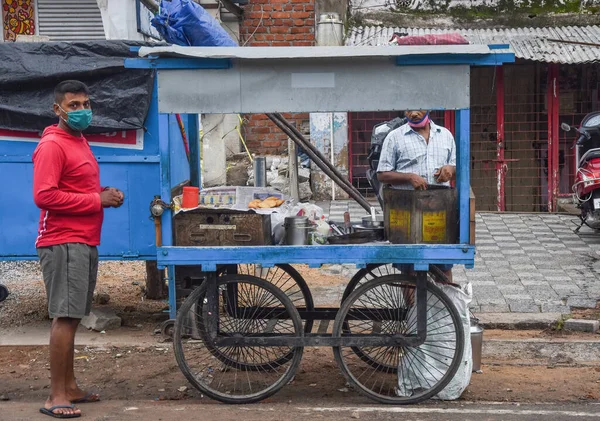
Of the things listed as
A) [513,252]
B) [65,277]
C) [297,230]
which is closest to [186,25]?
[297,230]

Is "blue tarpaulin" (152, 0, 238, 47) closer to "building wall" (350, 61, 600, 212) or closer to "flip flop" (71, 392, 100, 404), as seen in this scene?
"flip flop" (71, 392, 100, 404)

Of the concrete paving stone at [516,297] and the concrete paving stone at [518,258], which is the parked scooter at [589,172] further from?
the concrete paving stone at [516,297]

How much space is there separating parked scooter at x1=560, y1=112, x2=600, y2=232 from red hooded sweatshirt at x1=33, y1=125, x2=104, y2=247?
730 cm

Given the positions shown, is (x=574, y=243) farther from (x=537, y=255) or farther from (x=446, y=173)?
(x=446, y=173)

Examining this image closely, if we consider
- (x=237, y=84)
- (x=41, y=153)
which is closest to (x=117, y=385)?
(x=41, y=153)

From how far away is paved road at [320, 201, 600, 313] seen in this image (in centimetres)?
826

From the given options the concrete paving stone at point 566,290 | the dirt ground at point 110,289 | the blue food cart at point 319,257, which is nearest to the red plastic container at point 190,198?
the blue food cart at point 319,257

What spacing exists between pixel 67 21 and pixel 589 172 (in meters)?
7.19

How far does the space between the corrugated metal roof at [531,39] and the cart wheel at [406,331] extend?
7624 mm

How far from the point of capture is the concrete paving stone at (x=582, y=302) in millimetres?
8102

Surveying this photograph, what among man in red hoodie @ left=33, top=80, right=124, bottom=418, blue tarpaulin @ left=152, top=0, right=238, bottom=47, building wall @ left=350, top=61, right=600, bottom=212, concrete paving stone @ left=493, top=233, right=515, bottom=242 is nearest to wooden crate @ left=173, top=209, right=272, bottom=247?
man in red hoodie @ left=33, top=80, right=124, bottom=418

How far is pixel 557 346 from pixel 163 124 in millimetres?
3656

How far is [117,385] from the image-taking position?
6.30 m

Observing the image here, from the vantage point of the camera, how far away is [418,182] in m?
6.04
